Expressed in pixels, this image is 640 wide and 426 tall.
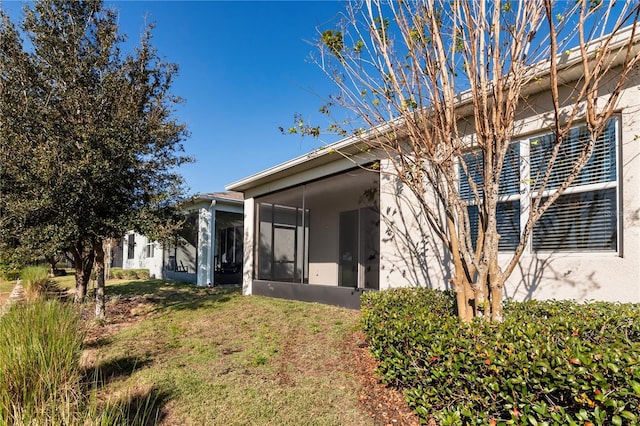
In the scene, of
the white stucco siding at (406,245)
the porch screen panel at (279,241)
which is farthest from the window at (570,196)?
the porch screen panel at (279,241)

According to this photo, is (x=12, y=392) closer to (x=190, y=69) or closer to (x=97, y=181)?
(x=97, y=181)

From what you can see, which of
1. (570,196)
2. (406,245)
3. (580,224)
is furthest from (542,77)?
(406,245)

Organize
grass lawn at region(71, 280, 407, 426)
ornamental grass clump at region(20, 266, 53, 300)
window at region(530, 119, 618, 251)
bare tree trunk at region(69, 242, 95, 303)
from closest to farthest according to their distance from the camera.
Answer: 1. grass lawn at region(71, 280, 407, 426)
2. window at region(530, 119, 618, 251)
3. bare tree trunk at region(69, 242, 95, 303)
4. ornamental grass clump at region(20, 266, 53, 300)

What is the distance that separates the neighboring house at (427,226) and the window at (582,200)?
12mm

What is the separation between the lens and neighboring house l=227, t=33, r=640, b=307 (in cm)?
420

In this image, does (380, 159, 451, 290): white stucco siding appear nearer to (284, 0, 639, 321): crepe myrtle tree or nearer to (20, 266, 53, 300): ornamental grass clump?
(284, 0, 639, 321): crepe myrtle tree

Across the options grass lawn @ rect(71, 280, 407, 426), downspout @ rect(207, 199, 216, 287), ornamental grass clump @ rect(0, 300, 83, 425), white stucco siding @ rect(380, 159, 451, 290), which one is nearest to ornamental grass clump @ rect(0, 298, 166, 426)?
ornamental grass clump @ rect(0, 300, 83, 425)

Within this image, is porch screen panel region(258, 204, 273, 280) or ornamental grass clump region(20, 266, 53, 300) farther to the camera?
porch screen panel region(258, 204, 273, 280)

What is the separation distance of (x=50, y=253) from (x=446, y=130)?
7391 millimetres

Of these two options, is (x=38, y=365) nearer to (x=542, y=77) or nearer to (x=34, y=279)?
(x=542, y=77)

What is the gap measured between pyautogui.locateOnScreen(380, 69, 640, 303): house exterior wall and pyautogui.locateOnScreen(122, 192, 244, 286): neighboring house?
9.94 meters

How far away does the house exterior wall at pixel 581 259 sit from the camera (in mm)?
4074

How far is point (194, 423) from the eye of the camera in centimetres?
332

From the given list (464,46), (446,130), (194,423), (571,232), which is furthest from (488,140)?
(194,423)
